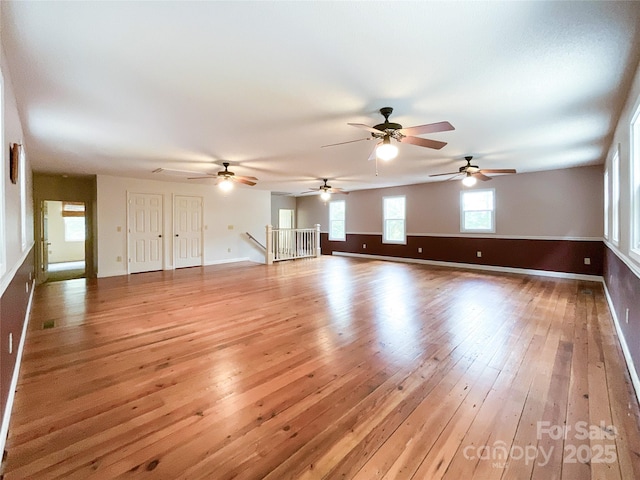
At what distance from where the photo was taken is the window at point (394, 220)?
9211mm

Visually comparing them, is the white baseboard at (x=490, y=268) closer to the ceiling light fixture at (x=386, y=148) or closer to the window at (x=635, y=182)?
the window at (x=635, y=182)

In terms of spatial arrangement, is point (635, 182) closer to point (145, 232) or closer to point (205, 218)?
point (205, 218)

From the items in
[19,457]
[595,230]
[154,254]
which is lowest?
[19,457]

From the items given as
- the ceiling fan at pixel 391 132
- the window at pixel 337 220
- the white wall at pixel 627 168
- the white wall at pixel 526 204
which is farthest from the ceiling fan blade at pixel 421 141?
the window at pixel 337 220

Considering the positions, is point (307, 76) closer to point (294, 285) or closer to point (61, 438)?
point (61, 438)

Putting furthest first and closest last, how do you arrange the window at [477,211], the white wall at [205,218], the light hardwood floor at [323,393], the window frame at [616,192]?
the window at [477,211]
the white wall at [205,218]
the window frame at [616,192]
the light hardwood floor at [323,393]

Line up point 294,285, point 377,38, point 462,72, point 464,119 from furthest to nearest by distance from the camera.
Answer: point 294,285 < point 464,119 < point 462,72 < point 377,38

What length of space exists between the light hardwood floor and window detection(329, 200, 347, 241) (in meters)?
6.69

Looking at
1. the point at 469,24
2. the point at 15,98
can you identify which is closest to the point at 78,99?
the point at 15,98

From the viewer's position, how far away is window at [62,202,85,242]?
10312 mm

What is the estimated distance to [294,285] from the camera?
19.2 feet

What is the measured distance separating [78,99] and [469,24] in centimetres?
328

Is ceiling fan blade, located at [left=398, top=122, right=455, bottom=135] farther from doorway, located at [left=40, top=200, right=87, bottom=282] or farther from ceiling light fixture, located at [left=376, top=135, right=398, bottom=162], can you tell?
doorway, located at [left=40, top=200, right=87, bottom=282]

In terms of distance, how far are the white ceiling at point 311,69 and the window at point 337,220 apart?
6699 mm
